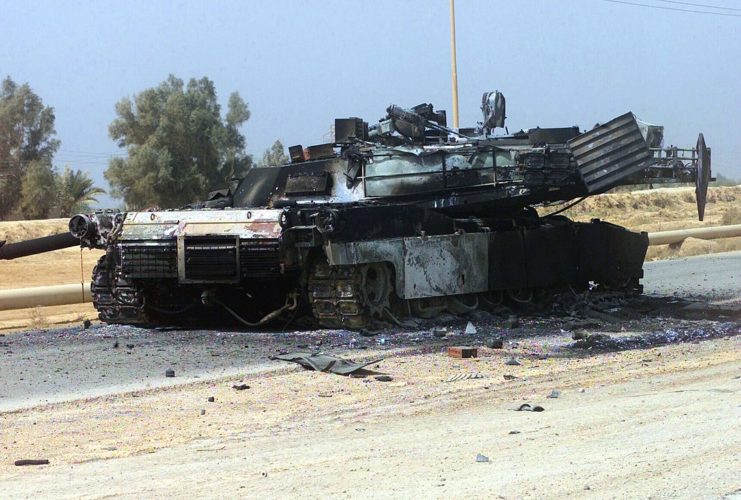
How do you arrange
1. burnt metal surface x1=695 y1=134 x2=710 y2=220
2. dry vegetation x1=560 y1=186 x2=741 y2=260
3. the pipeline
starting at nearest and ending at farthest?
burnt metal surface x1=695 y1=134 x2=710 y2=220 < the pipeline < dry vegetation x1=560 y1=186 x2=741 y2=260

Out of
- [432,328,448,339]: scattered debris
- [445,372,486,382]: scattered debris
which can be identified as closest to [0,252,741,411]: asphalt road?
[432,328,448,339]: scattered debris

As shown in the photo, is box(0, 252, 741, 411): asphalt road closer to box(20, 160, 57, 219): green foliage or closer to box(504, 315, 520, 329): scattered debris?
box(504, 315, 520, 329): scattered debris

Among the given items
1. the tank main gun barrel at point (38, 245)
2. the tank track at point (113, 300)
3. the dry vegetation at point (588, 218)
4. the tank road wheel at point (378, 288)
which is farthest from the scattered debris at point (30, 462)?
Result: the dry vegetation at point (588, 218)

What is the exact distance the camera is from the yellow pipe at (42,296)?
1577 cm

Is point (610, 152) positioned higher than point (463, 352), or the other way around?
point (610, 152)

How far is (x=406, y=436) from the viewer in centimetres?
686

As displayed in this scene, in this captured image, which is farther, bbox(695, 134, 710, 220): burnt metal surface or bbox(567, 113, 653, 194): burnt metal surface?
bbox(695, 134, 710, 220): burnt metal surface

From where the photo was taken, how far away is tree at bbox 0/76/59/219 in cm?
4462

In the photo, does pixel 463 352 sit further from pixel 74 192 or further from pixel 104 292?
pixel 74 192

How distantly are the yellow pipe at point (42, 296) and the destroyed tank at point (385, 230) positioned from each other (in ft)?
7.87

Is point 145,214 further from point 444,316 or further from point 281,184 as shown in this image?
point 444,316

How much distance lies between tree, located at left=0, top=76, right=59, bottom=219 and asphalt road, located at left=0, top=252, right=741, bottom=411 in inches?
1289

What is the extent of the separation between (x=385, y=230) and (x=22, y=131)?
1436 inches

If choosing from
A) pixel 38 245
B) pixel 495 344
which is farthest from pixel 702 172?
pixel 38 245
